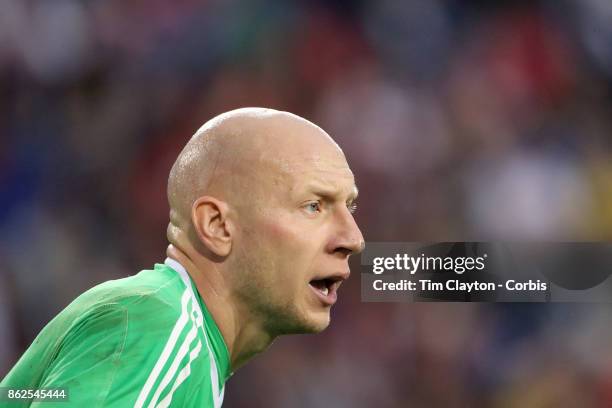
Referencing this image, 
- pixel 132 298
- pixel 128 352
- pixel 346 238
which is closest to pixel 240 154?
pixel 346 238

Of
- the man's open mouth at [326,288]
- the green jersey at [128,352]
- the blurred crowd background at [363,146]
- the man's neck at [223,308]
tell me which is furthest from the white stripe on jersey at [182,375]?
the blurred crowd background at [363,146]

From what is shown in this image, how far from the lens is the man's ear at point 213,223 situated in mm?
1855

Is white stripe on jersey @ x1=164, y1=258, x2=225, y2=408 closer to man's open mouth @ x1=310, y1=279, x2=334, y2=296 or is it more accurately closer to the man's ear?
the man's ear

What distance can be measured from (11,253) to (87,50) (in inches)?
38.7

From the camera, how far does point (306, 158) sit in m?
1.86

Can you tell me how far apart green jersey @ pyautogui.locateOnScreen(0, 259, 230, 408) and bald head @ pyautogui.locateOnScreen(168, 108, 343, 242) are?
0.23m

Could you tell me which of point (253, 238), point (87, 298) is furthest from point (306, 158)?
point (87, 298)

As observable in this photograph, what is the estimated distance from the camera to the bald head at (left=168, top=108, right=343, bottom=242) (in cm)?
185

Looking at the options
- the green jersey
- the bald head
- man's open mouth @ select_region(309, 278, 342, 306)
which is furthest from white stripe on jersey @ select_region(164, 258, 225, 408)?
man's open mouth @ select_region(309, 278, 342, 306)

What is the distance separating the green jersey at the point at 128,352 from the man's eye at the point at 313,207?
317mm

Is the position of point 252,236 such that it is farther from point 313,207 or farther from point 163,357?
point 163,357

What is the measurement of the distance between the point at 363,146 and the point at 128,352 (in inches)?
95.6

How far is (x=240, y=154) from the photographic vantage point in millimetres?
1867

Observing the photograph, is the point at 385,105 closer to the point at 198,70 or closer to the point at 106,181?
the point at 198,70
